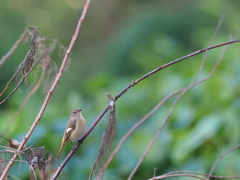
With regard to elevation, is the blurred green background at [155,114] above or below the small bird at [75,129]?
above

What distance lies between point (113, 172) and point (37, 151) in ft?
8.22

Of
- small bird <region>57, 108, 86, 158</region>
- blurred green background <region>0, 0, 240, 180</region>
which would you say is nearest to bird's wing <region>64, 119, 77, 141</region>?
small bird <region>57, 108, 86, 158</region>

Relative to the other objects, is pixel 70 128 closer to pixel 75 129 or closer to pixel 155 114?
pixel 75 129

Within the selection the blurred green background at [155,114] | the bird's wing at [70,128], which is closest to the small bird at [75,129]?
the bird's wing at [70,128]

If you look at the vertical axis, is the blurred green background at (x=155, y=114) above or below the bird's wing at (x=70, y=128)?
above

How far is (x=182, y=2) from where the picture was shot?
46.9ft

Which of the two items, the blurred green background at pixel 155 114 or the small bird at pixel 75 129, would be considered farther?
the blurred green background at pixel 155 114

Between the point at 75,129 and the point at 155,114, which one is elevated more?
the point at 155,114

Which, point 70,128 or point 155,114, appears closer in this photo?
point 70,128

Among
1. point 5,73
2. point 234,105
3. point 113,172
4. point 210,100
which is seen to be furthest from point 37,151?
point 5,73

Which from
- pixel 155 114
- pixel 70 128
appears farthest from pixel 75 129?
pixel 155 114

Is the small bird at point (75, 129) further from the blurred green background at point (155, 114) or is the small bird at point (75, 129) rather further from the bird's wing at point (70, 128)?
the blurred green background at point (155, 114)

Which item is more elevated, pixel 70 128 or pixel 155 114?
pixel 155 114

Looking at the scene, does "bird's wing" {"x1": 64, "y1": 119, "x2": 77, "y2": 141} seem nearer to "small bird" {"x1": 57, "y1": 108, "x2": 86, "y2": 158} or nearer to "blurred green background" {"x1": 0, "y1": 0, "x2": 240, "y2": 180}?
"small bird" {"x1": 57, "y1": 108, "x2": 86, "y2": 158}
